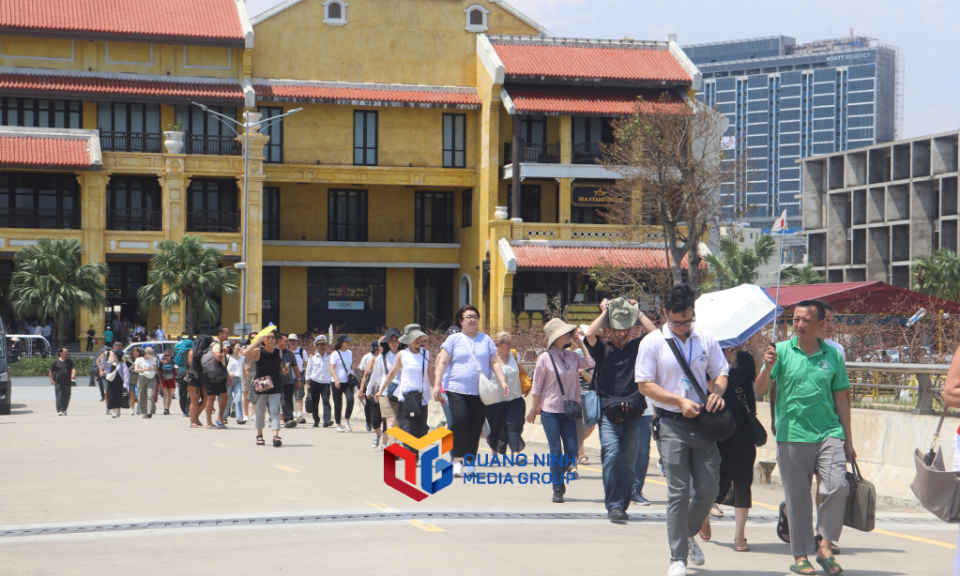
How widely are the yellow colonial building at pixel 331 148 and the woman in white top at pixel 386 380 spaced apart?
92.4ft

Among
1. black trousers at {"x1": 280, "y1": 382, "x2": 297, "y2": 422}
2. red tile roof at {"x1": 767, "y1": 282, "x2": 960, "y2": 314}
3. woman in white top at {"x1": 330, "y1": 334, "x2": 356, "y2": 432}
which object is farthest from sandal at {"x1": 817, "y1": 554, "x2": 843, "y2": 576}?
red tile roof at {"x1": 767, "y1": 282, "x2": 960, "y2": 314}

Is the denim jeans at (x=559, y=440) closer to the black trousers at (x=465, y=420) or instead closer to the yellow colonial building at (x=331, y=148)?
the black trousers at (x=465, y=420)

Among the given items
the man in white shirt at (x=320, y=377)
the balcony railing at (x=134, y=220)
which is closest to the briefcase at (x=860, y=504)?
the man in white shirt at (x=320, y=377)

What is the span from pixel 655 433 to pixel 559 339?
148 inches

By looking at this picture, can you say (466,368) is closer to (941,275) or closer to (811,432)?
(811,432)

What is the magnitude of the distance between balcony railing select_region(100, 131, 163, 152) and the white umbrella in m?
41.6

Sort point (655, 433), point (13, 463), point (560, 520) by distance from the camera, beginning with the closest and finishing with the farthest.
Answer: point (655, 433) → point (560, 520) → point (13, 463)

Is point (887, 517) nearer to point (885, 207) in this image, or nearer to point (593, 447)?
point (593, 447)

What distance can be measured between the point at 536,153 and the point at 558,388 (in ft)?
124

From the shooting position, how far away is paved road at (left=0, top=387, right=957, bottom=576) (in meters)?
7.58

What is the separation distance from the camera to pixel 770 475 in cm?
1245

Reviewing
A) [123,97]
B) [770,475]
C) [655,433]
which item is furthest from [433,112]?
[655,433]

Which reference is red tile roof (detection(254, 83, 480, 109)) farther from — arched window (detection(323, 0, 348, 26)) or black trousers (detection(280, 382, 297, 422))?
black trousers (detection(280, 382, 297, 422))

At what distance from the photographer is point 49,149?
144ft
